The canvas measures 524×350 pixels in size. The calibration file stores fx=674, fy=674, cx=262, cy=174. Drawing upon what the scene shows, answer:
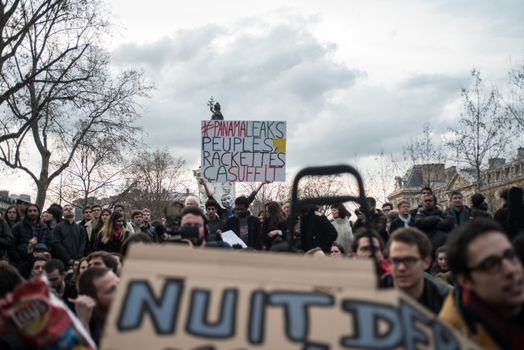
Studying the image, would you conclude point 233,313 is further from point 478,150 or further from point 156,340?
point 478,150

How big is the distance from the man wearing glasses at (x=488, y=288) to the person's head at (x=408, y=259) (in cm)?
108

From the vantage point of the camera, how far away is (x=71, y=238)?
406 inches

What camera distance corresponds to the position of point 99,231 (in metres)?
10.1

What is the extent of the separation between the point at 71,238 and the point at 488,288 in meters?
8.88

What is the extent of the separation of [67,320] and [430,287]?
2.12 meters

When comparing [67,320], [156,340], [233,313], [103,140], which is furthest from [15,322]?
[103,140]

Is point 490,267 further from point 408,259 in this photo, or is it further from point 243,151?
point 243,151

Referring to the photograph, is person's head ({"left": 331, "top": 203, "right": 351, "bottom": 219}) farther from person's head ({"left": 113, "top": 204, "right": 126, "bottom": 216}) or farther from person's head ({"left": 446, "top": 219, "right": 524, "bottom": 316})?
person's head ({"left": 446, "top": 219, "right": 524, "bottom": 316})

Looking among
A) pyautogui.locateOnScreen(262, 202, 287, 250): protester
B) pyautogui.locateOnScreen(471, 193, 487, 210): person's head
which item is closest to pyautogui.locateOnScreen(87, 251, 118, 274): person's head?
pyautogui.locateOnScreen(262, 202, 287, 250): protester

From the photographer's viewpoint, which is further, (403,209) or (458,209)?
(403,209)

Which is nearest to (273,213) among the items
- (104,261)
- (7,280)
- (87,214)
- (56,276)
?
(56,276)

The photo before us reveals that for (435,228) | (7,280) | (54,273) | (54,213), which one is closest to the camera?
(7,280)

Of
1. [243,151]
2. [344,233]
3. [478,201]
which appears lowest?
[344,233]

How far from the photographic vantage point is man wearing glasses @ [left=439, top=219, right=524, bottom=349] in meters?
2.18
